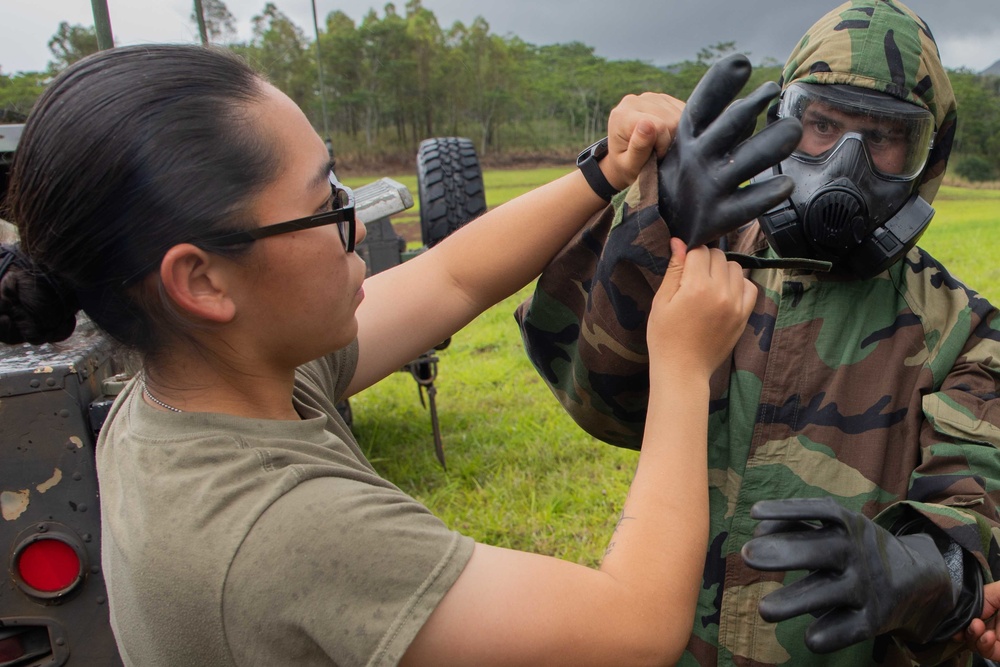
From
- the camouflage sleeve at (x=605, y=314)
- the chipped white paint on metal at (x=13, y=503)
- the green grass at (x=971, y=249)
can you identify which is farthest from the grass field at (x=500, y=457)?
the green grass at (x=971, y=249)

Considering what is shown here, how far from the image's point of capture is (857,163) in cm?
170

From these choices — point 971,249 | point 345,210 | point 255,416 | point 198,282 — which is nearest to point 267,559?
point 255,416

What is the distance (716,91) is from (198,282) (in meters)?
0.83

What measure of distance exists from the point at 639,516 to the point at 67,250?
0.91 m

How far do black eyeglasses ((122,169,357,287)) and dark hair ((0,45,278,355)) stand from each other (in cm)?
1

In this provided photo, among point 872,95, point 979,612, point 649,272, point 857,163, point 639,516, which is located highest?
point 872,95

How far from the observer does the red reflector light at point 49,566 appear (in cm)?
180

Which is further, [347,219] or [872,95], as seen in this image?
[872,95]

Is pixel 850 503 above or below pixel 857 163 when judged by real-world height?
below

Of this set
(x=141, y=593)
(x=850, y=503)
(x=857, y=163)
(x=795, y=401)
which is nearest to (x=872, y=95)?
(x=857, y=163)

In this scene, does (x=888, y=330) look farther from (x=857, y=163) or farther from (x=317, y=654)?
(x=317, y=654)

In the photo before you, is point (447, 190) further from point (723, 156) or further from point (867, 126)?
point (723, 156)

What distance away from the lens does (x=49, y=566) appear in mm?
1821

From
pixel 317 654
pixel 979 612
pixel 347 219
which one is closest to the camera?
pixel 317 654
